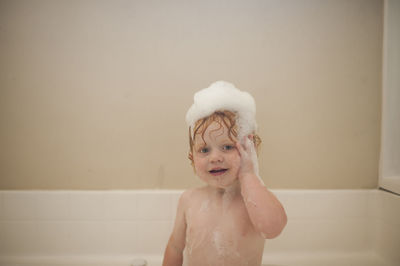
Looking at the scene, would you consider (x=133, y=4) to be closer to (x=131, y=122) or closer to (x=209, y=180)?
(x=131, y=122)

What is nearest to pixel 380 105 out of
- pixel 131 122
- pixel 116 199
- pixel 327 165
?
pixel 327 165

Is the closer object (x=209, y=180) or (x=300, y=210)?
(x=209, y=180)

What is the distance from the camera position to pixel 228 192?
0.78 m

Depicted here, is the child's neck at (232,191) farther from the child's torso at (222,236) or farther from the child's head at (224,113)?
the child's head at (224,113)

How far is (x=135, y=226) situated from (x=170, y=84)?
61 cm

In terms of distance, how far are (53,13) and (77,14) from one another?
0.10 metres

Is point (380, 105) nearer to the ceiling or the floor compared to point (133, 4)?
nearer to the floor

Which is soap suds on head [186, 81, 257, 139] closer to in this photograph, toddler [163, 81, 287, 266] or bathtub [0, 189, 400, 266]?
toddler [163, 81, 287, 266]

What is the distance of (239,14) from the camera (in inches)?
41.2

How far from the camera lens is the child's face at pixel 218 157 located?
70 centimetres

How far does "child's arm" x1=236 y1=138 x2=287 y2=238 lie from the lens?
655mm

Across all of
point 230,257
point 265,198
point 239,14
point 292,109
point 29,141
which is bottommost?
point 230,257

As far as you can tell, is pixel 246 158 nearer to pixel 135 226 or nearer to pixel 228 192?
pixel 228 192

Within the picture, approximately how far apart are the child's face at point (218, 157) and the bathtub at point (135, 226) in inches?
14.8
